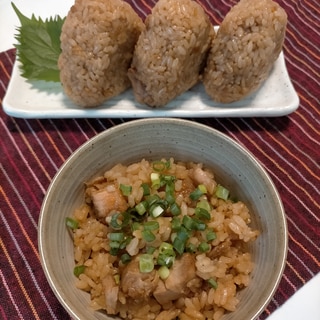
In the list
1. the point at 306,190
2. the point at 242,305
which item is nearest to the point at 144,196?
the point at 242,305

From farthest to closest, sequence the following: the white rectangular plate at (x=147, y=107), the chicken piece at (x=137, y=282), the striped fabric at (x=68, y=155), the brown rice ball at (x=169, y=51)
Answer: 1. the white rectangular plate at (x=147, y=107)
2. the brown rice ball at (x=169, y=51)
3. the striped fabric at (x=68, y=155)
4. the chicken piece at (x=137, y=282)

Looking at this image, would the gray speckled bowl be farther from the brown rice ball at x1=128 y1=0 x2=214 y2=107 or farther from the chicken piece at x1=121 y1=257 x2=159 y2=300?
the brown rice ball at x1=128 y1=0 x2=214 y2=107

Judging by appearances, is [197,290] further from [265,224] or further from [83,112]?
[83,112]

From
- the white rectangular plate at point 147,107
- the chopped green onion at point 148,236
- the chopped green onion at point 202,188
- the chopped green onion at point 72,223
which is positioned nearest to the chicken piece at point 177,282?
the chopped green onion at point 148,236

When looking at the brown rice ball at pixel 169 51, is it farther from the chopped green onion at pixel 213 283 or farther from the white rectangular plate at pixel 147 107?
the chopped green onion at pixel 213 283

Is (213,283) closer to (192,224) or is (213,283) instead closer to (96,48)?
(192,224)

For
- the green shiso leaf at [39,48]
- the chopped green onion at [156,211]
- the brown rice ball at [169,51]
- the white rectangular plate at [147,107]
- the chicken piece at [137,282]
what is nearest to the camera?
the chicken piece at [137,282]
